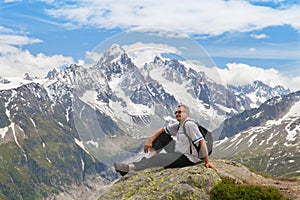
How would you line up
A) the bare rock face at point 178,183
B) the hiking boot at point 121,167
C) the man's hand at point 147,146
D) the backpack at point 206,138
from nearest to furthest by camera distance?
the man's hand at point 147,146 → the backpack at point 206,138 → the hiking boot at point 121,167 → the bare rock face at point 178,183

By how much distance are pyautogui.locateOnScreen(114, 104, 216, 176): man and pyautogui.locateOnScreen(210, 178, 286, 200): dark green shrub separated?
1017 mm

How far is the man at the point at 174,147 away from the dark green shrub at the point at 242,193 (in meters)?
1.02

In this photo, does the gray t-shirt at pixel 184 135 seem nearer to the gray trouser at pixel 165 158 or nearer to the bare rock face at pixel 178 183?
the gray trouser at pixel 165 158

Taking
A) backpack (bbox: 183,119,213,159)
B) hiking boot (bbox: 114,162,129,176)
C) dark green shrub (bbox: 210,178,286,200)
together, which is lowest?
dark green shrub (bbox: 210,178,286,200)

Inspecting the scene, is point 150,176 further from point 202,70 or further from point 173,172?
point 202,70

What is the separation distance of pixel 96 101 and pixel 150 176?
6.36 metres

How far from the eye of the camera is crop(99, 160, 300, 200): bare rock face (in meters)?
14.7

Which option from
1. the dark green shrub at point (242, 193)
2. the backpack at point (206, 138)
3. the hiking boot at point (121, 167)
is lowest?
the dark green shrub at point (242, 193)

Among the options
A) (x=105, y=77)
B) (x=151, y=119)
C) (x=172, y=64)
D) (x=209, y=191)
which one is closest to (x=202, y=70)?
(x=172, y=64)

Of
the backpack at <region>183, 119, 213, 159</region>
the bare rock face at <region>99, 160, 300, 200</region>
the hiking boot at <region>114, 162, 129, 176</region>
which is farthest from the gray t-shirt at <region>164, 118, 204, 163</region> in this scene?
the hiking boot at <region>114, 162, 129, 176</region>

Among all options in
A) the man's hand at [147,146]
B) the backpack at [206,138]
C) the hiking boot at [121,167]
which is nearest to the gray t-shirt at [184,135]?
the backpack at [206,138]

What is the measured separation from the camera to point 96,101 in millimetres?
10391

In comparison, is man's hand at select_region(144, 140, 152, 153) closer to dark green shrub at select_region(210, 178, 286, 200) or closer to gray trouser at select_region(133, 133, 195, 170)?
gray trouser at select_region(133, 133, 195, 170)

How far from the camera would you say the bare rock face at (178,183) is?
14.7 m
